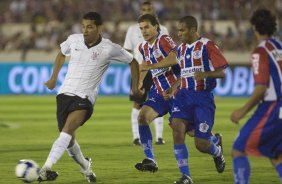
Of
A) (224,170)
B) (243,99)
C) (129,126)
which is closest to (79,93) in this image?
(224,170)

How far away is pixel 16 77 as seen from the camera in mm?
29438

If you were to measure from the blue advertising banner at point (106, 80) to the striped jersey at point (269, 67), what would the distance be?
20.5 meters

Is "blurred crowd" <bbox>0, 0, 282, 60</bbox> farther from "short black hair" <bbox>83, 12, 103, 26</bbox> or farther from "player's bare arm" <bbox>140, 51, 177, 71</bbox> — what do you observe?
"short black hair" <bbox>83, 12, 103, 26</bbox>

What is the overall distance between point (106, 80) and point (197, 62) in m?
18.7

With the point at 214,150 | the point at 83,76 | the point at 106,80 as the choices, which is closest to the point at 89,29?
the point at 83,76

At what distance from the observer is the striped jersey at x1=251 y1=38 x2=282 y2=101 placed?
25.8 feet

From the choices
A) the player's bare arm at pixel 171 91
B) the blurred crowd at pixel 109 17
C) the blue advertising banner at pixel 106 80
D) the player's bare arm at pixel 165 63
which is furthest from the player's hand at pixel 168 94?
the blurred crowd at pixel 109 17

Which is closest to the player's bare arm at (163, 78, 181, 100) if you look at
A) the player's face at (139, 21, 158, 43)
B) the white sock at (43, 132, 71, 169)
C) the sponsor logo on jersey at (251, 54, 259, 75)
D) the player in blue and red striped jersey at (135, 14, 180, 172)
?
the player in blue and red striped jersey at (135, 14, 180, 172)

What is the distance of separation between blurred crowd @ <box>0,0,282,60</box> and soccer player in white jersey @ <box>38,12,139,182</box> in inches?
817

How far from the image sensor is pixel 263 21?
26.6 ft

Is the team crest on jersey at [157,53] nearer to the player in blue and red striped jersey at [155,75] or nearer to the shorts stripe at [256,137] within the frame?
the player in blue and red striped jersey at [155,75]

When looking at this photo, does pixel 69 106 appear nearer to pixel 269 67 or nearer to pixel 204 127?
pixel 204 127

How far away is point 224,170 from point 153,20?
2.33 metres

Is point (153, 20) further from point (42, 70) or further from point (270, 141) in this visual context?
point (42, 70)
